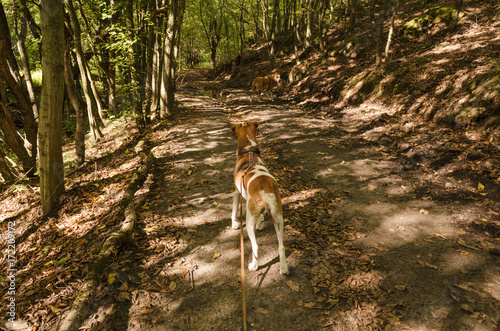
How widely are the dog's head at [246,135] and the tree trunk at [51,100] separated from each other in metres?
3.84

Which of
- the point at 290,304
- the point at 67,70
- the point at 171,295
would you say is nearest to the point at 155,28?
the point at 67,70

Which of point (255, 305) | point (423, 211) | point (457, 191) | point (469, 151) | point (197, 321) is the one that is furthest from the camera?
point (469, 151)

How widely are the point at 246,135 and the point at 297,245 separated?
217cm

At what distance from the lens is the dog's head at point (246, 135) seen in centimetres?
431

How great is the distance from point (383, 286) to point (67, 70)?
9662mm

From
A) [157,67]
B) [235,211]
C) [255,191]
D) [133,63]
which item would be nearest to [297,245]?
[235,211]

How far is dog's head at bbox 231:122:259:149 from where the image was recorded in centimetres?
431

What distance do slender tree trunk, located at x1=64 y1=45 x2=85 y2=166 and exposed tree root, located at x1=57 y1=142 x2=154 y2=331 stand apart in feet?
13.1

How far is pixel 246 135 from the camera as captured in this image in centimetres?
442

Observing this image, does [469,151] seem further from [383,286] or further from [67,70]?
[67,70]

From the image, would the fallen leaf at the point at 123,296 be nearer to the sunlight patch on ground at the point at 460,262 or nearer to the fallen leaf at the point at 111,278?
the fallen leaf at the point at 111,278

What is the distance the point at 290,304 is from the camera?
3127 mm

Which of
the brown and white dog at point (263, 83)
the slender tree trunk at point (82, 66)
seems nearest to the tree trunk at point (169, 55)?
the slender tree trunk at point (82, 66)

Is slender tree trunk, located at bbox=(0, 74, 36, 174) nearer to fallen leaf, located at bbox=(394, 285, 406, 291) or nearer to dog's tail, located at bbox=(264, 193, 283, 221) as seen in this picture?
dog's tail, located at bbox=(264, 193, 283, 221)
